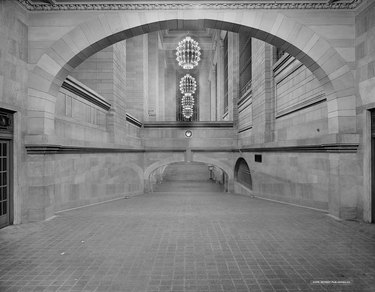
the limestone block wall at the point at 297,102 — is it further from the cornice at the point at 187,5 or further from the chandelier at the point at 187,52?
the chandelier at the point at 187,52

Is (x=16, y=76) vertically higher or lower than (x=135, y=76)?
lower

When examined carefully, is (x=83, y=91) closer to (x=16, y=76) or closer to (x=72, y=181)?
(x=16, y=76)

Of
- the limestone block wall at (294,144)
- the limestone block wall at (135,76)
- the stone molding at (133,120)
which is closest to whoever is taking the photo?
the limestone block wall at (294,144)

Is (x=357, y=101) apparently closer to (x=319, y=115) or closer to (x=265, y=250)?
(x=319, y=115)

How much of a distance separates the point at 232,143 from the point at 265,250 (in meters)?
14.1

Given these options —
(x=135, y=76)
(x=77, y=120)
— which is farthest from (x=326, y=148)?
(x=135, y=76)

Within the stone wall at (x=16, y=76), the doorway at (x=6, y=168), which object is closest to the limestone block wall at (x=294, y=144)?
the stone wall at (x=16, y=76)

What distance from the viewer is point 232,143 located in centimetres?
1877

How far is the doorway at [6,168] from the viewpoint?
21.2 feet

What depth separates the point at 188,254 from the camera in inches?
189

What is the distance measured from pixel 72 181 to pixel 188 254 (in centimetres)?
576

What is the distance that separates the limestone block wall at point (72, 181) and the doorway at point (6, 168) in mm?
381

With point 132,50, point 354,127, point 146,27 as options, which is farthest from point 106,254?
point 132,50

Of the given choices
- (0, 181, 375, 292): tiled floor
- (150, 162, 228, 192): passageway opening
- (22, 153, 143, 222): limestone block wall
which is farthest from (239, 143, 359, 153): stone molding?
(150, 162, 228, 192): passageway opening
